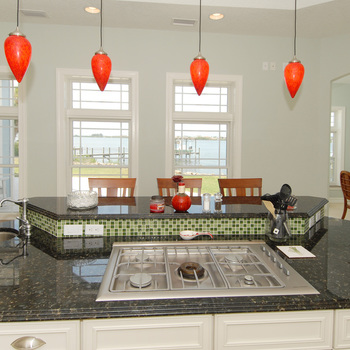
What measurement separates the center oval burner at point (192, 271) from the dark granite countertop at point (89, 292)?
174mm

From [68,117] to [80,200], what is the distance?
8.42ft

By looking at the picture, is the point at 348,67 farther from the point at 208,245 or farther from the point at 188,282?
the point at 188,282

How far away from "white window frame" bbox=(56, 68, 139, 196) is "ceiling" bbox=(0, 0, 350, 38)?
0.63m

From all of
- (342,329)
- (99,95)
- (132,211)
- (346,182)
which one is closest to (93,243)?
(132,211)

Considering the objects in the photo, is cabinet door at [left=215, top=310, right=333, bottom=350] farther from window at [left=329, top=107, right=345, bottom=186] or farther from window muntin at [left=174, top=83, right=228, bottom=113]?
window at [left=329, top=107, right=345, bottom=186]

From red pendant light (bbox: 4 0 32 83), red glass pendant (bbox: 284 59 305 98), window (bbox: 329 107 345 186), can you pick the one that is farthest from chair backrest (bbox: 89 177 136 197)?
window (bbox: 329 107 345 186)

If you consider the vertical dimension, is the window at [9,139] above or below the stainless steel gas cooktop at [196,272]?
above

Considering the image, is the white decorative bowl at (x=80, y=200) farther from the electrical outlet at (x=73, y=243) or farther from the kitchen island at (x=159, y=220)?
the electrical outlet at (x=73, y=243)

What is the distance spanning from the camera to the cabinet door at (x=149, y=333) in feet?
3.55

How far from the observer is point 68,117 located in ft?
13.8

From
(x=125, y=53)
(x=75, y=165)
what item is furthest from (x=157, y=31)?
(x=75, y=165)

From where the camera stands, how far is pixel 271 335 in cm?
114

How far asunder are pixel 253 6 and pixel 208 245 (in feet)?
9.58

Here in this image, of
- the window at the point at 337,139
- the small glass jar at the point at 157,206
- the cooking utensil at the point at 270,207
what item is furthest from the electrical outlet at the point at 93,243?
the window at the point at 337,139
